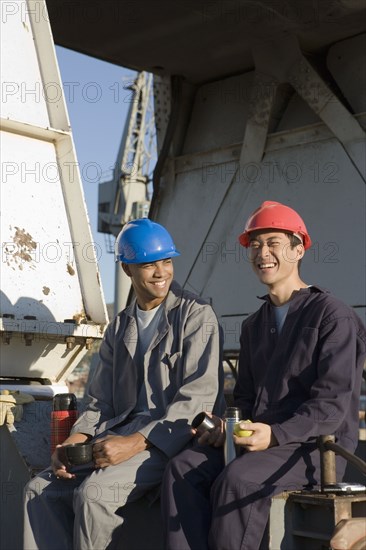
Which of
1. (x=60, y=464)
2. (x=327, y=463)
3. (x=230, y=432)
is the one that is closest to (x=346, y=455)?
(x=327, y=463)

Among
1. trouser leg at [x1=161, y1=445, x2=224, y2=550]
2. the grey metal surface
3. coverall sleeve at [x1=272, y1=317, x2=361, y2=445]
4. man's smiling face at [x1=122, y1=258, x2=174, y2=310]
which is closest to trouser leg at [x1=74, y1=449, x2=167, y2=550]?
trouser leg at [x1=161, y1=445, x2=224, y2=550]

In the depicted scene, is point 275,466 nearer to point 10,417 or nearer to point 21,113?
point 10,417

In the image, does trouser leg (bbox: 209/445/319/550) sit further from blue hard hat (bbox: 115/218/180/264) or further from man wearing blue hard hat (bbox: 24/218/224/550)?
blue hard hat (bbox: 115/218/180/264)

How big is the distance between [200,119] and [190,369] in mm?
5191

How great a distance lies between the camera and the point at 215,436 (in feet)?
12.7

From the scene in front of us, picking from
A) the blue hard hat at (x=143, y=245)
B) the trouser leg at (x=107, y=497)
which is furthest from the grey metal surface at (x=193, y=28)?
the trouser leg at (x=107, y=497)

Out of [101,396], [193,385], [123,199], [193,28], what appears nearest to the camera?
[193,385]

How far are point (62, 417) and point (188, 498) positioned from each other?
1.12m

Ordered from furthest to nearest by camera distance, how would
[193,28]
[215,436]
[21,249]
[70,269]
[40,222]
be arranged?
1. [193,28]
2. [70,269]
3. [40,222]
4. [21,249]
5. [215,436]

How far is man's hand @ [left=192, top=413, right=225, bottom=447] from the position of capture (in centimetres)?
385

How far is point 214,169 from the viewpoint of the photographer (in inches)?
345

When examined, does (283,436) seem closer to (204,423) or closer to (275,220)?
(204,423)

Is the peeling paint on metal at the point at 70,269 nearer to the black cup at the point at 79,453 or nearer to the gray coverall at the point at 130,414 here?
the gray coverall at the point at 130,414

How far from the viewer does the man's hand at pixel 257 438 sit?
3637 mm
